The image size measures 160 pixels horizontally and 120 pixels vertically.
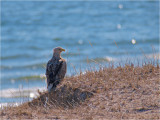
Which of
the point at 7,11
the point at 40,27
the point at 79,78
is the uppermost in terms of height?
the point at 7,11

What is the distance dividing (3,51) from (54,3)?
10053mm

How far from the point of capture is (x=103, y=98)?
6.86 m

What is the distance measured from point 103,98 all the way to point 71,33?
47.1ft

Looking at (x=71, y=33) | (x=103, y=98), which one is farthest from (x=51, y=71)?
(x=71, y=33)

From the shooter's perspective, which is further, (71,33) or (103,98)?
(71,33)

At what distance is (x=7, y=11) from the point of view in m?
26.7

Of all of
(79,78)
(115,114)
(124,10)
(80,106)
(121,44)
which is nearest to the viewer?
(115,114)

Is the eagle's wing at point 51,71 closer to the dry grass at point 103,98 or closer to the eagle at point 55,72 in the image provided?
the eagle at point 55,72

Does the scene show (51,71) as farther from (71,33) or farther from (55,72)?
(71,33)

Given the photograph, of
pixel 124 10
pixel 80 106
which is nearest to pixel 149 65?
pixel 80 106

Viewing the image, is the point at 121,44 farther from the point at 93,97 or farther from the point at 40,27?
the point at 93,97

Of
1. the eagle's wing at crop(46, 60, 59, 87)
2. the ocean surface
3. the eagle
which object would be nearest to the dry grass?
the eagle

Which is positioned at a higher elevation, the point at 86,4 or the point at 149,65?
the point at 86,4

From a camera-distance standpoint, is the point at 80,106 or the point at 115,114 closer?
the point at 115,114
